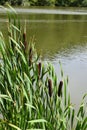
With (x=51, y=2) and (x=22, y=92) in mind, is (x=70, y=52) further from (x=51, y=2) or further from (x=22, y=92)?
(x=51, y=2)

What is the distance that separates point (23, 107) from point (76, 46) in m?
11.6

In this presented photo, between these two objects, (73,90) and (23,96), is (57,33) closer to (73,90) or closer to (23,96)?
(73,90)

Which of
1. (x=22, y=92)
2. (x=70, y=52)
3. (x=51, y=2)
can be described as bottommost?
(x=51, y=2)

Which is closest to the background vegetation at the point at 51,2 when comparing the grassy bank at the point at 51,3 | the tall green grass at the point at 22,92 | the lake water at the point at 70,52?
the grassy bank at the point at 51,3

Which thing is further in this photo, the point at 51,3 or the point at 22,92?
the point at 51,3

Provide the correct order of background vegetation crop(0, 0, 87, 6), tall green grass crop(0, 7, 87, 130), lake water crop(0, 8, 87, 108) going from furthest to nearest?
background vegetation crop(0, 0, 87, 6) < lake water crop(0, 8, 87, 108) < tall green grass crop(0, 7, 87, 130)

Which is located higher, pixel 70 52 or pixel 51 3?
pixel 70 52

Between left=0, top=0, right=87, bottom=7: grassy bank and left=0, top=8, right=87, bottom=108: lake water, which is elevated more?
left=0, top=8, right=87, bottom=108: lake water

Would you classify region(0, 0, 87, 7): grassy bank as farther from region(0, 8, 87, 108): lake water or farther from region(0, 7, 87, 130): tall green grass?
region(0, 7, 87, 130): tall green grass

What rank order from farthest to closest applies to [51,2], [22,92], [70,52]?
1. [51,2]
2. [70,52]
3. [22,92]

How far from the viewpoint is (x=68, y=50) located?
484 inches

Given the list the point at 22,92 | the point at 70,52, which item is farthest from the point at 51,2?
the point at 22,92

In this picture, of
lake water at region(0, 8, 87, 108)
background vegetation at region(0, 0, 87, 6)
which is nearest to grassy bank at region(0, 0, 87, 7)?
background vegetation at region(0, 0, 87, 6)

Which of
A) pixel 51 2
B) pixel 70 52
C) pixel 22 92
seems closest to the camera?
pixel 22 92
